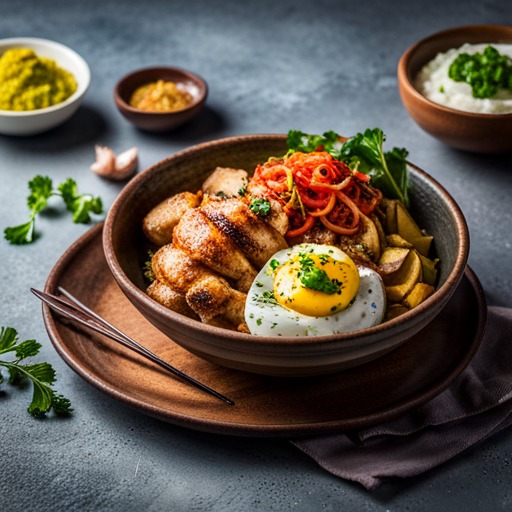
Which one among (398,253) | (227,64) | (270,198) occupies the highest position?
(270,198)

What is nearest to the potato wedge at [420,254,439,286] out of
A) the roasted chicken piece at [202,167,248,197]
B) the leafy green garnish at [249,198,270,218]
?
the leafy green garnish at [249,198,270,218]

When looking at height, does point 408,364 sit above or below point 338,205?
below

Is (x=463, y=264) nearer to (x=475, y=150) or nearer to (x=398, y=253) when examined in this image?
(x=398, y=253)

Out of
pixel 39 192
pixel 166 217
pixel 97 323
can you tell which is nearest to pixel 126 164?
pixel 39 192

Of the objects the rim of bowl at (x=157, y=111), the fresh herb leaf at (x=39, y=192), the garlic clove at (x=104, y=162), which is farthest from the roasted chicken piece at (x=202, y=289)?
the rim of bowl at (x=157, y=111)

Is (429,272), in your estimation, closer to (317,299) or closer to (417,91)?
(317,299)

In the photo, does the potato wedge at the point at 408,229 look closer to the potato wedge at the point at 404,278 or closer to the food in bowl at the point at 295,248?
the food in bowl at the point at 295,248

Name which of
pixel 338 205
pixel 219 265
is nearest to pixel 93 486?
pixel 219 265
